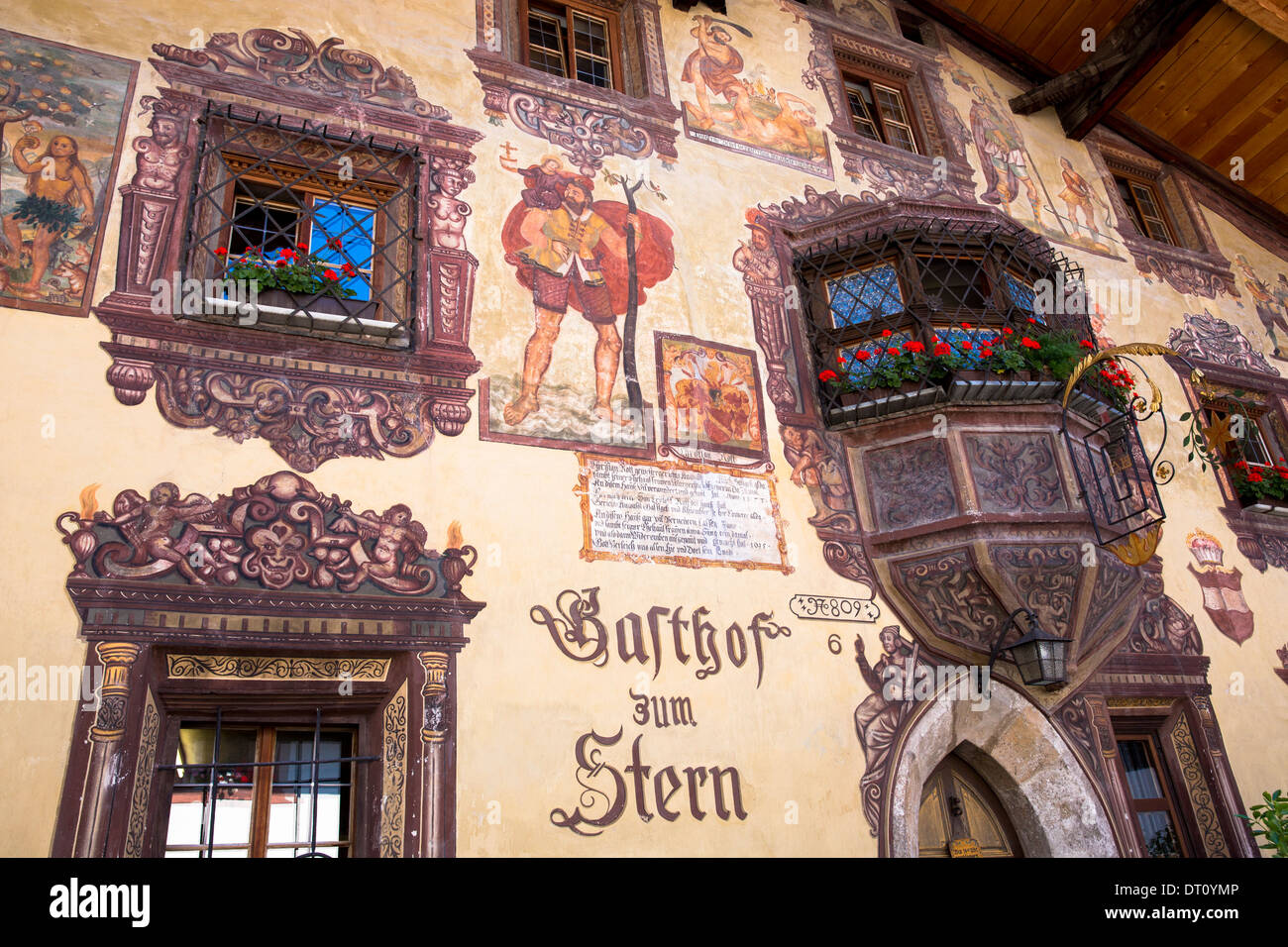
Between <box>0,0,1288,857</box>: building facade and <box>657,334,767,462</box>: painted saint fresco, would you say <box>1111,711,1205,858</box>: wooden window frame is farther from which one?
<box>657,334,767,462</box>: painted saint fresco

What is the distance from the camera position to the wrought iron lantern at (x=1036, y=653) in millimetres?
Result: 5613

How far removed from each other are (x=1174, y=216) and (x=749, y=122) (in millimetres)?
5079

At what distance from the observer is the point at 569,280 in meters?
6.01

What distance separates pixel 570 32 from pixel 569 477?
398 cm

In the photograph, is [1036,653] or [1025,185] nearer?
[1036,653]

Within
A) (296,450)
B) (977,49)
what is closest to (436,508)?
(296,450)

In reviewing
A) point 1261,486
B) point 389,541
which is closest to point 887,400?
point 389,541

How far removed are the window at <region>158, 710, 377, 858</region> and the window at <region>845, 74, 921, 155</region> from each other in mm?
6463

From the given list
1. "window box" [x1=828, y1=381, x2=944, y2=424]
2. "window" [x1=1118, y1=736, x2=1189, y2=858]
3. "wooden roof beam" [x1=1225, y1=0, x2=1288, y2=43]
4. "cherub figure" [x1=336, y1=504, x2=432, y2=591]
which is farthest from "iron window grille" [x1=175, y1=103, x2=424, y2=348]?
"wooden roof beam" [x1=1225, y1=0, x2=1288, y2=43]

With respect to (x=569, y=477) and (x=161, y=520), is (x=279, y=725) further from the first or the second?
(x=569, y=477)

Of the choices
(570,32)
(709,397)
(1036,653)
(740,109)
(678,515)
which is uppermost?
(570,32)

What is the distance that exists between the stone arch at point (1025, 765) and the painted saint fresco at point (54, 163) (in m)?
4.94

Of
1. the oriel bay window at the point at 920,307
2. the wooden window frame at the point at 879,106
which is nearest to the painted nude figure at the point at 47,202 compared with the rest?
the oriel bay window at the point at 920,307
